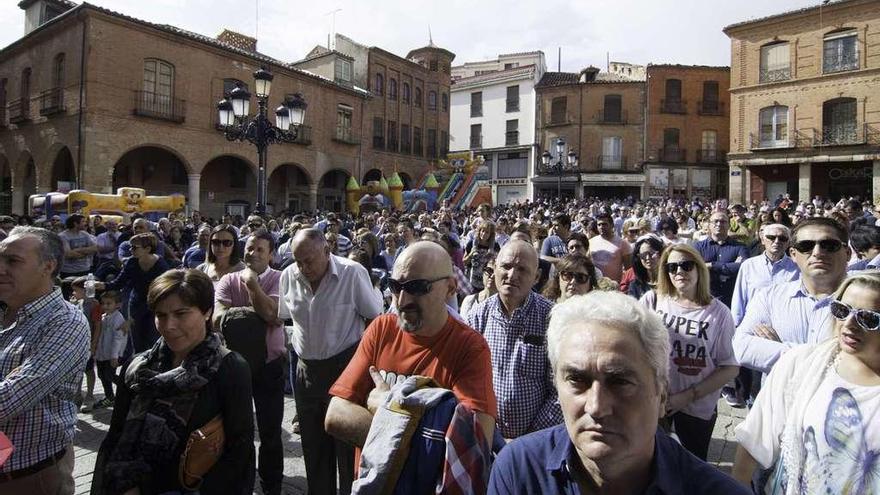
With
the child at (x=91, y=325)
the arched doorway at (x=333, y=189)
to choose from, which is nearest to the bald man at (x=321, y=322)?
the child at (x=91, y=325)

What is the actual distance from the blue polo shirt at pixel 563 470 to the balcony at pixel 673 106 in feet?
124

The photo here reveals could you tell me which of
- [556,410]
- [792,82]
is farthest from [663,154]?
[556,410]

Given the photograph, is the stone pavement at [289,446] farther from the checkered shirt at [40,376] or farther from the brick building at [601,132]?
the brick building at [601,132]

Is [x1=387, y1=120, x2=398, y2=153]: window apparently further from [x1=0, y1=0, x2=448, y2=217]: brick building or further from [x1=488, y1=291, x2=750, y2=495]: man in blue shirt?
[x1=488, y1=291, x2=750, y2=495]: man in blue shirt

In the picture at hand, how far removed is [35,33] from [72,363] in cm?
2650

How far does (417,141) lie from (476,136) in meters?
8.49

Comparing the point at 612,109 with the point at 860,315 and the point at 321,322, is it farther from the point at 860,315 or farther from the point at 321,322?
the point at 860,315

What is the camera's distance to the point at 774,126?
2816 centimetres

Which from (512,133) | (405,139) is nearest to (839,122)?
(512,133)

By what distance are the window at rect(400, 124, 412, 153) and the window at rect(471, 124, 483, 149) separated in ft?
30.2

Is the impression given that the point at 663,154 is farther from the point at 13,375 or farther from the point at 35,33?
the point at 13,375

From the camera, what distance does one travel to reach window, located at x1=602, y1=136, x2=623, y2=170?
36.6 m

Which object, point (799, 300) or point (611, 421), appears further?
point (799, 300)

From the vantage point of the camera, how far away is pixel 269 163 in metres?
26.1
